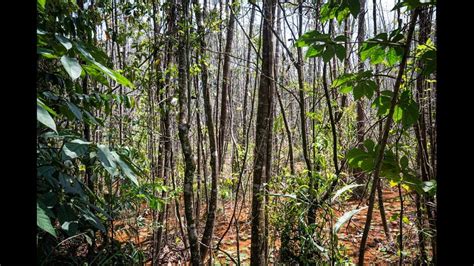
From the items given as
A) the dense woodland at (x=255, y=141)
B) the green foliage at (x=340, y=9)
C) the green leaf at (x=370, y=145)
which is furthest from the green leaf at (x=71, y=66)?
the green leaf at (x=370, y=145)

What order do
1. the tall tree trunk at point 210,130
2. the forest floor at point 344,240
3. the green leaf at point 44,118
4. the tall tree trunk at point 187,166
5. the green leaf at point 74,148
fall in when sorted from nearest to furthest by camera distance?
the green leaf at point 44,118 < the green leaf at point 74,148 < the tall tree trunk at point 187,166 < the tall tree trunk at point 210,130 < the forest floor at point 344,240

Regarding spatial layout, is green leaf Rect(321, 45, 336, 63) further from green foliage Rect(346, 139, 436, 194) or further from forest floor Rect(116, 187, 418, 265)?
forest floor Rect(116, 187, 418, 265)

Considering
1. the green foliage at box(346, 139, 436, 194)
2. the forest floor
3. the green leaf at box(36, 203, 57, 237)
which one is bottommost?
the forest floor

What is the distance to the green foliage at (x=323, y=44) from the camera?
0.94 metres

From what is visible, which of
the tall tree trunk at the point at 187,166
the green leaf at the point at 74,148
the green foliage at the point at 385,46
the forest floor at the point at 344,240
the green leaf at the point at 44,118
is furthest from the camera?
the forest floor at the point at 344,240

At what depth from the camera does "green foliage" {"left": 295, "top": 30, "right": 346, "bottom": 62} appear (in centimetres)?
94

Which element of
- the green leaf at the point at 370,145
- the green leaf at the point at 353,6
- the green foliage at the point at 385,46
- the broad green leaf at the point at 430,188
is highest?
the green leaf at the point at 353,6

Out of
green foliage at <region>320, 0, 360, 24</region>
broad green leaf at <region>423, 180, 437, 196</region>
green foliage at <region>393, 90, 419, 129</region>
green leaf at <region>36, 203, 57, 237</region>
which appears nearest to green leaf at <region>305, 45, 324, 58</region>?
Answer: green foliage at <region>320, 0, 360, 24</region>

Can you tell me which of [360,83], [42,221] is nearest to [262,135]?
[360,83]

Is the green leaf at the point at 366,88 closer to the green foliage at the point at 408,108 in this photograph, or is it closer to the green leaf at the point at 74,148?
the green foliage at the point at 408,108
